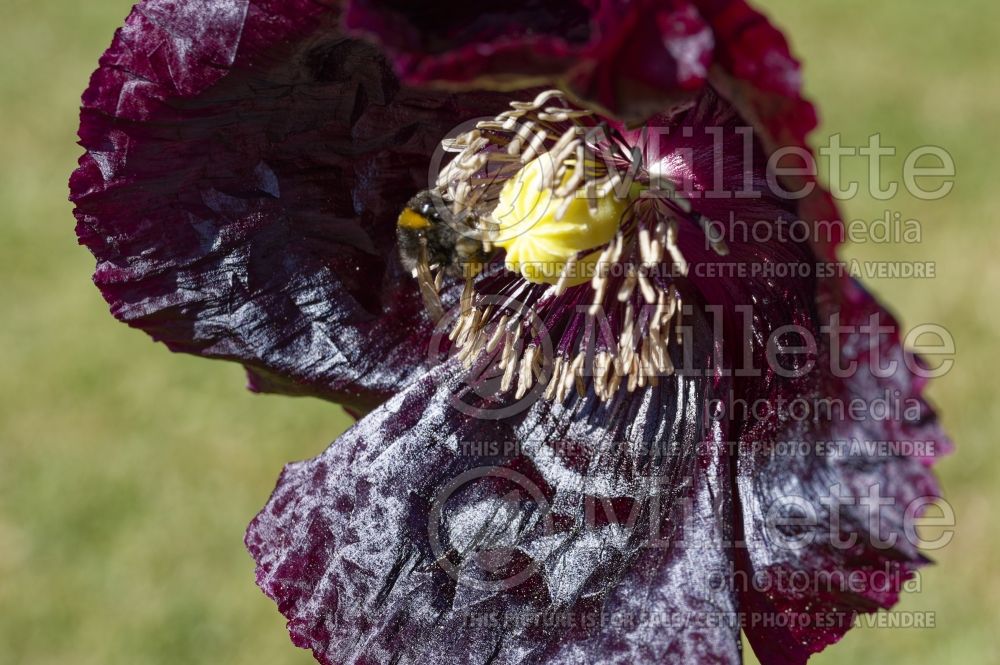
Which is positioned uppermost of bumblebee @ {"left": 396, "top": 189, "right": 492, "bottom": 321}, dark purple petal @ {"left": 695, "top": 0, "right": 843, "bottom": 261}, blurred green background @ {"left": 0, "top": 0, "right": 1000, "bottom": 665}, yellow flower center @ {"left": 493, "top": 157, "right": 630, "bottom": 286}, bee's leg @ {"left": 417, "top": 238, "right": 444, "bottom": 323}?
blurred green background @ {"left": 0, "top": 0, "right": 1000, "bottom": 665}

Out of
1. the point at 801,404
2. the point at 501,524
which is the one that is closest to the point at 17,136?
the point at 501,524

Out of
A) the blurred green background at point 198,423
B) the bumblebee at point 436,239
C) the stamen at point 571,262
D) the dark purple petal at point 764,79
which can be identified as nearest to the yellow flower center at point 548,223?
the stamen at point 571,262

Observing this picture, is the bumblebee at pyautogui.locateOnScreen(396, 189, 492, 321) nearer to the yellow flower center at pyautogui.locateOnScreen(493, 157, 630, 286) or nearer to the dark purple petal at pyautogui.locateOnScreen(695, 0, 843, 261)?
the yellow flower center at pyautogui.locateOnScreen(493, 157, 630, 286)

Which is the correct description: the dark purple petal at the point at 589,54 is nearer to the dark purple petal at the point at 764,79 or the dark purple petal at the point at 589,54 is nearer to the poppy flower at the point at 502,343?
the dark purple petal at the point at 764,79

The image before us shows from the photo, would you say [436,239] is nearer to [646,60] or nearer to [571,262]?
[571,262]

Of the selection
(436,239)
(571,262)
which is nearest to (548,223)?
(571,262)

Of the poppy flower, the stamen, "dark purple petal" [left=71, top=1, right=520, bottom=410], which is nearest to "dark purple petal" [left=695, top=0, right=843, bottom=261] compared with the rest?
the poppy flower
